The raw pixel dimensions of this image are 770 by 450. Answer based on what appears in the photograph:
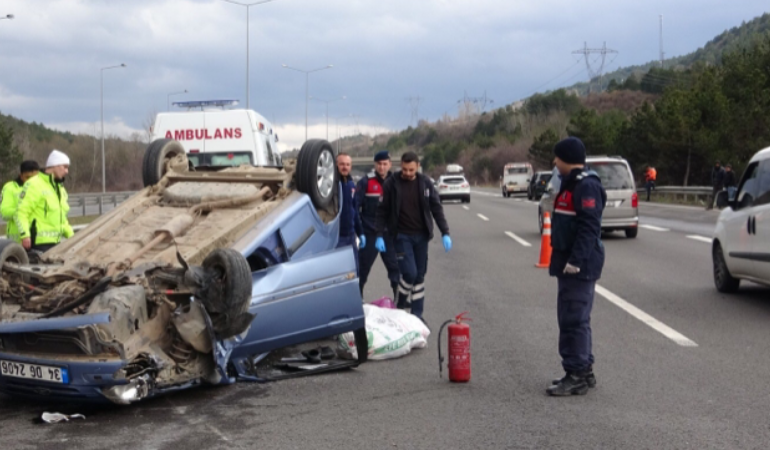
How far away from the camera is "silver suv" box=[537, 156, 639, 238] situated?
20.1 meters

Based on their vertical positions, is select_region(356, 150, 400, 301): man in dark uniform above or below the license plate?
above

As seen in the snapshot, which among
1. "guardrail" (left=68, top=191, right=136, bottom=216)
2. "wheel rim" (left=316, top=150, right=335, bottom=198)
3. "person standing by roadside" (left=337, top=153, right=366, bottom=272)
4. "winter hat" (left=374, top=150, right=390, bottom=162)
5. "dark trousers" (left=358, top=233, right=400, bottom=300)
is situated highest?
"winter hat" (left=374, top=150, right=390, bottom=162)

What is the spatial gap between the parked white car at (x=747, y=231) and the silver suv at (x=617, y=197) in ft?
27.8

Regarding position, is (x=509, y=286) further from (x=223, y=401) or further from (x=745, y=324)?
(x=223, y=401)

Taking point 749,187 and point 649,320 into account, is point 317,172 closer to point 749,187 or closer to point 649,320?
point 649,320

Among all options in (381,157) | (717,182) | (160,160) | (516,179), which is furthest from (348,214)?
(516,179)

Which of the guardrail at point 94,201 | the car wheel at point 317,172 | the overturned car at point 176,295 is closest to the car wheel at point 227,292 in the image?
the overturned car at point 176,295

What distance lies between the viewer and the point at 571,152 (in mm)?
6691

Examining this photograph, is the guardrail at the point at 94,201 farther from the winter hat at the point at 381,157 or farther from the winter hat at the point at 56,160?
the winter hat at the point at 381,157

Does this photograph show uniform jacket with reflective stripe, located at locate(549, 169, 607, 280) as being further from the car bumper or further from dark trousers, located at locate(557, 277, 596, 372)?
the car bumper

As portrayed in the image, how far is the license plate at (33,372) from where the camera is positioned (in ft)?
18.5

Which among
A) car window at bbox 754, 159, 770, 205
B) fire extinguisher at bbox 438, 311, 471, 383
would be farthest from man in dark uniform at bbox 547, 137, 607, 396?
car window at bbox 754, 159, 770, 205

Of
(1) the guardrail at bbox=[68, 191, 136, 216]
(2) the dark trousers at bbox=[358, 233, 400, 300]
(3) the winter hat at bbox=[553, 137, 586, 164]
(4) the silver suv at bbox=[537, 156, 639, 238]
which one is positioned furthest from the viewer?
(1) the guardrail at bbox=[68, 191, 136, 216]

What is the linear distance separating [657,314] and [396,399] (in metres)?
4.73
